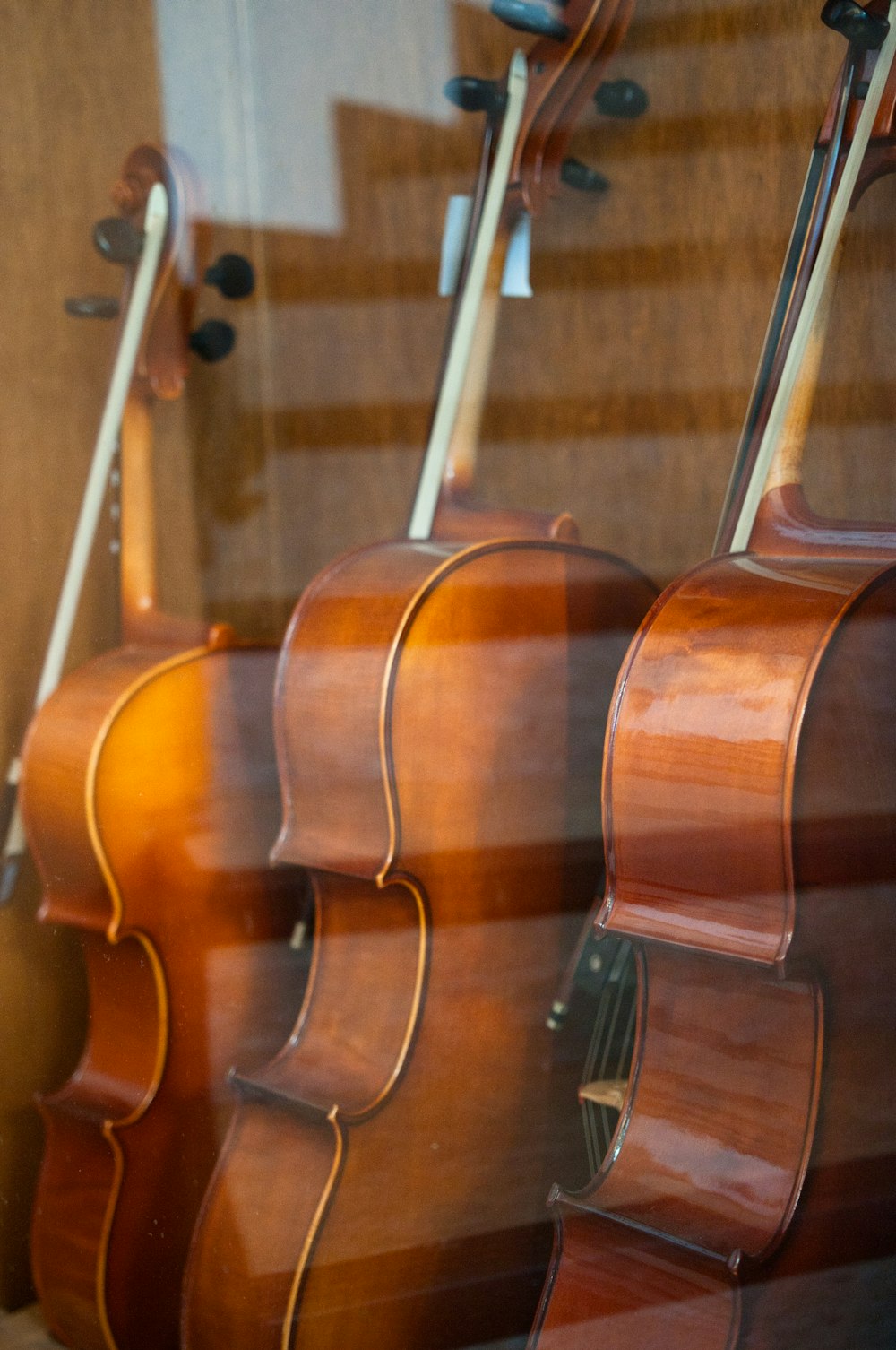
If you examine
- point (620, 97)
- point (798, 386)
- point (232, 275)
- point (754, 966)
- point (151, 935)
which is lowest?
point (151, 935)

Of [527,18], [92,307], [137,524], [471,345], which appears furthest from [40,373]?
[527,18]

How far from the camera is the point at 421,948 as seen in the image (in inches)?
48.3

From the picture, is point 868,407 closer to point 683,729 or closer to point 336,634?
point 683,729

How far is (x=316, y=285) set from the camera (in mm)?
1586

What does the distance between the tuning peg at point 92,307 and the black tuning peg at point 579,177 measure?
0.47 meters

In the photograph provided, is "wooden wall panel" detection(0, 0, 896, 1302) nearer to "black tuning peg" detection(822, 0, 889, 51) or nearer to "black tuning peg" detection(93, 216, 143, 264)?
"black tuning peg" detection(93, 216, 143, 264)

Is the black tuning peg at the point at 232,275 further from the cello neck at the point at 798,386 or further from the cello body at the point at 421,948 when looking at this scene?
the cello neck at the point at 798,386

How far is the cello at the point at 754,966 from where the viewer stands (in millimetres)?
940

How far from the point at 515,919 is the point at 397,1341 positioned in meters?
0.37

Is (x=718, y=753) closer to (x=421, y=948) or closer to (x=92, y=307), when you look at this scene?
(x=421, y=948)

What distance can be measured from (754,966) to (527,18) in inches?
34.2

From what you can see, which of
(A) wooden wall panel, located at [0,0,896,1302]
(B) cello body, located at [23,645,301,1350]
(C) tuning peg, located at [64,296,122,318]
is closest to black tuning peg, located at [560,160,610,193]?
(A) wooden wall panel, located at [0,0,896,1302]

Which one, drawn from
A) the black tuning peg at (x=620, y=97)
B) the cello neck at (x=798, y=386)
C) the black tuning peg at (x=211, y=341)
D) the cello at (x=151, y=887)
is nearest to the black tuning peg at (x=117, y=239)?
the cello at (x=151, y=887)

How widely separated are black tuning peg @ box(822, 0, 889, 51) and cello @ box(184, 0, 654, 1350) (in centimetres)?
34
